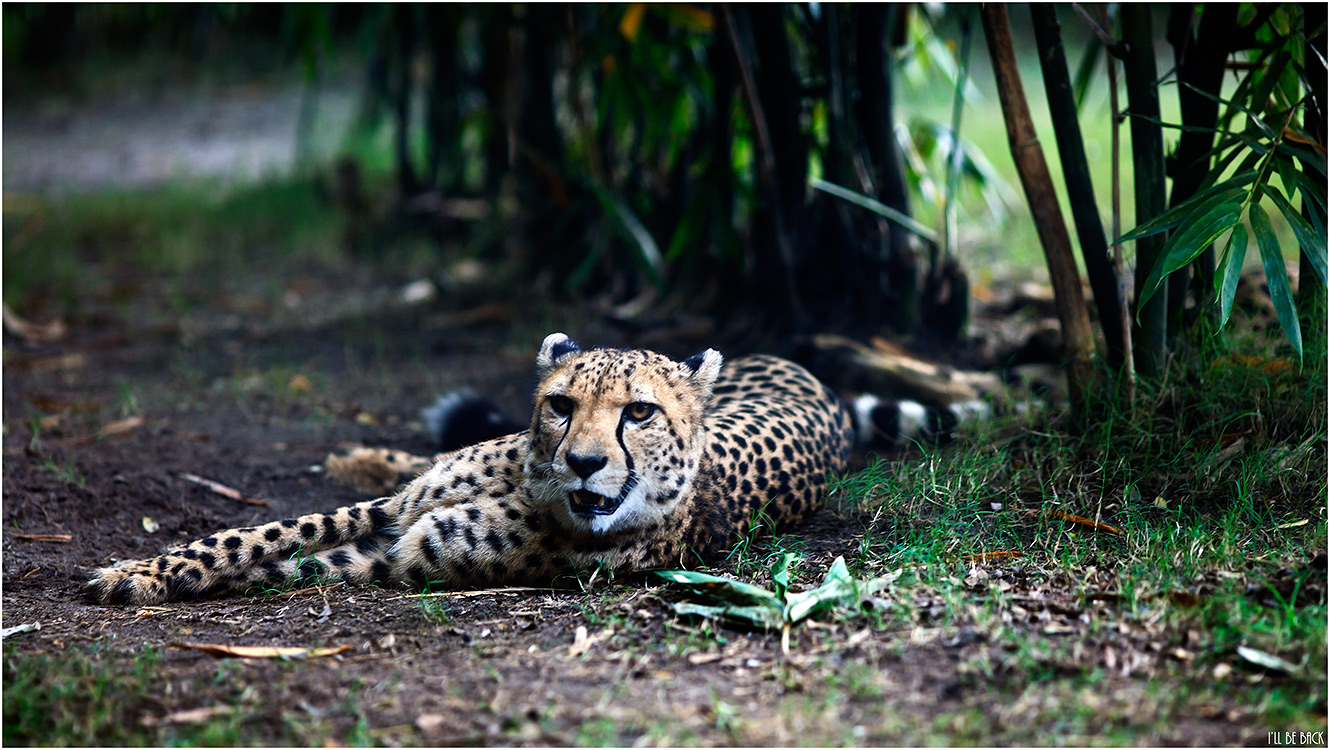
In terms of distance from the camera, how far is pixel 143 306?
5.79 m

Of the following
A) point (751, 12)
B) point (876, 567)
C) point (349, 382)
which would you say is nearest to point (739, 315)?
point (751, 12)

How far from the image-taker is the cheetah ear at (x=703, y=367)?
110 inches

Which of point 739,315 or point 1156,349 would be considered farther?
point 739,315

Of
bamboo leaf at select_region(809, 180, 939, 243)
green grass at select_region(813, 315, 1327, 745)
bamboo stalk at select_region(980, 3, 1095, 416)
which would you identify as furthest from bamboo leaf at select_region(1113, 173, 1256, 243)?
bamboo leaf at select_region(809, 180, 939, 243)

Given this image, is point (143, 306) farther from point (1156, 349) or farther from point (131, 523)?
point (1156, 349)

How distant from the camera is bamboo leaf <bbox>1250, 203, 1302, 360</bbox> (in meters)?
2.44

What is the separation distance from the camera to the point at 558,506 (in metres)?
2.62

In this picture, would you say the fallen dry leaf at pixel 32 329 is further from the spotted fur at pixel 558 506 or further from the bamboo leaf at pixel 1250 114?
the bamboo leaf at pixel 1250 114

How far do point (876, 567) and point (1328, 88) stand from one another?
1698mm

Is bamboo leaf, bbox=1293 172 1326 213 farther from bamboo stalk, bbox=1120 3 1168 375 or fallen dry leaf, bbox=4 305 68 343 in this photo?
fallen dry leaf, bbox=4 305 68 343

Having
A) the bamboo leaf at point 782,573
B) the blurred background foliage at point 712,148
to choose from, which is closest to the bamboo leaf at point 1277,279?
the blurred background foliage at point 712,148

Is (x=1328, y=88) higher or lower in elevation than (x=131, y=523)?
higher

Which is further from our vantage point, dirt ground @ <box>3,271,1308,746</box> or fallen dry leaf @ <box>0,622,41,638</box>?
fallen dry leaf @ <box>0,622,41,638</box>

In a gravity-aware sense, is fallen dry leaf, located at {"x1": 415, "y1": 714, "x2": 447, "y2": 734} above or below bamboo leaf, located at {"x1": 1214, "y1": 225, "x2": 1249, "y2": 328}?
below
